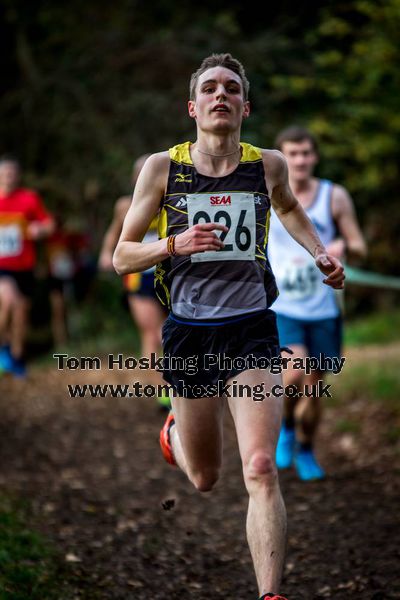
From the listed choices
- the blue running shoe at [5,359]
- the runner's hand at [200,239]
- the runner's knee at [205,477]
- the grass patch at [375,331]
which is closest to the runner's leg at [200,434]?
the runner's knee at [205,477]

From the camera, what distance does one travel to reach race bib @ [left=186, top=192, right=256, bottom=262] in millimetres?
3625

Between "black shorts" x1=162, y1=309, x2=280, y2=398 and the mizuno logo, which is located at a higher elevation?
the mizuno logo

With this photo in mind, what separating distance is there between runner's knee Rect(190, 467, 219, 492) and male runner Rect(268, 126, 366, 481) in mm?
1828

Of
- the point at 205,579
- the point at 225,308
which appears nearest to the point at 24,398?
the point at 205,579

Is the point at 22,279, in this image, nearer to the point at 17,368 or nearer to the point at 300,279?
the point at 17,368

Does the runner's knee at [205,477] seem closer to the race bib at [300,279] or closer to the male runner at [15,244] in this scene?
the race bib at [300,279]

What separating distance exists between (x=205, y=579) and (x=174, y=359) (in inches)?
47.0

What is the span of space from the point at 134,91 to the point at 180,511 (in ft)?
36.1

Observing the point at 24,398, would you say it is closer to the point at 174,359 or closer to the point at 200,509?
the point at 200,509

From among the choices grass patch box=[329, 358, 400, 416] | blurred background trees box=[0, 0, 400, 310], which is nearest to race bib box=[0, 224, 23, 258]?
grass patch box=[329, 358, 400, 416]

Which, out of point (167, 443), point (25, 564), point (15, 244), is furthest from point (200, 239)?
point (15, 244)

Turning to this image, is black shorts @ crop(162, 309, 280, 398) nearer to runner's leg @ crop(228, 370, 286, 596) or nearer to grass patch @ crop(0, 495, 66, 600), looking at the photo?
runner's leg @ crop(228, 370, 286, 596)

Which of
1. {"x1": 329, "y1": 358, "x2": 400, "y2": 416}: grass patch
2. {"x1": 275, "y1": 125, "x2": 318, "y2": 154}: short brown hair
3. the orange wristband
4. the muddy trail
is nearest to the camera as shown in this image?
the orange wristband

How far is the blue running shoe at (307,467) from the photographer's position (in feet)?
19.9
